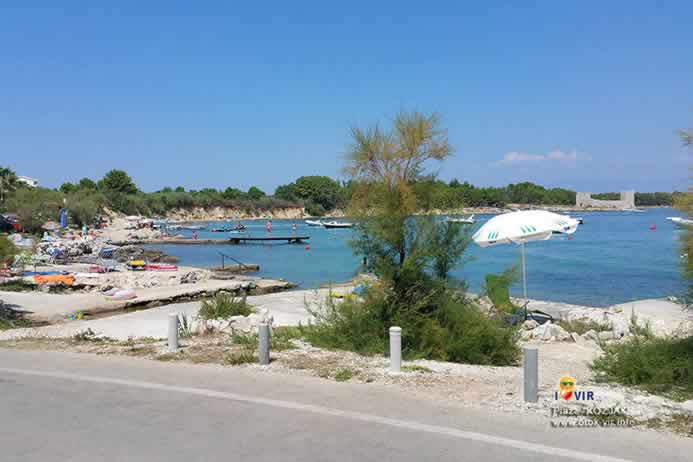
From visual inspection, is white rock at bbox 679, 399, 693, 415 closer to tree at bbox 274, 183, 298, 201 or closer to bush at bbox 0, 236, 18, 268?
bush at bbox 0, 236, 18, 268

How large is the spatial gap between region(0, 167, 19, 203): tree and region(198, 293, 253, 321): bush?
63.2 metres

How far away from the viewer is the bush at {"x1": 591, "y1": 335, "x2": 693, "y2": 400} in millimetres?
7543

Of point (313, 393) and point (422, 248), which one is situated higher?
point (422, 248)

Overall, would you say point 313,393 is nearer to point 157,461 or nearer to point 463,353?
point 157,461

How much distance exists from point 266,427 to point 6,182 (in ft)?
255

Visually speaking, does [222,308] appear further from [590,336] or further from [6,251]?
[590,336]

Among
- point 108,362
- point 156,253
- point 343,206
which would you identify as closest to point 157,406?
point 108,362

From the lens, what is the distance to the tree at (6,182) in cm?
6931

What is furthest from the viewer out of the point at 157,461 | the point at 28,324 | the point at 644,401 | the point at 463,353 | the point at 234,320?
→ the point at 28,324

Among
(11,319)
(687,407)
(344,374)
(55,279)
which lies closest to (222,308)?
(11,319)

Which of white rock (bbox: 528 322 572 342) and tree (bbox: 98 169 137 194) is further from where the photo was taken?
tree (bbox: 98 169 137 194)

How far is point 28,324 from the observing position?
648 inches

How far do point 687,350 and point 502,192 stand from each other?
6732 inches

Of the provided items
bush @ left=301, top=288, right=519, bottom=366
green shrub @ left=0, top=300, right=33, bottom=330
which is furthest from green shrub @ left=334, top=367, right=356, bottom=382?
green shrub @ left=0, top=300, right=33, bottom=330
